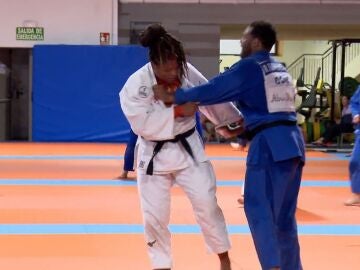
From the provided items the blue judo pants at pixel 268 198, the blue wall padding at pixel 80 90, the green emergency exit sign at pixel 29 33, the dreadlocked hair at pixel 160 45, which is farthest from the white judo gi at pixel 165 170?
the green emergency exit sign at pixel 29 33

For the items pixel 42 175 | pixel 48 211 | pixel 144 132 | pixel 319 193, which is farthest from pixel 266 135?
pixel 42 175

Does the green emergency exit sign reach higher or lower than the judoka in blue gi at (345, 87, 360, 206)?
higher

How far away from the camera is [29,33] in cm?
1590

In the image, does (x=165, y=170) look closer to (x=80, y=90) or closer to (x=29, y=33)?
(x=80, y=90)

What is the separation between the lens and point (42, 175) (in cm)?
933

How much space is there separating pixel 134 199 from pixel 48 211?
46.3 inches

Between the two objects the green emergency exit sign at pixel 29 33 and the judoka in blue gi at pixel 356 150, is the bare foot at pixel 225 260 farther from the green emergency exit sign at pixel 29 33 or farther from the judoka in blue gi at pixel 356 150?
the green emergency exit sign at pixel 29 33

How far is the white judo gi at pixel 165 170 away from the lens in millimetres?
3680

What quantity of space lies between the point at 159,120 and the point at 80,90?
12.1 metres

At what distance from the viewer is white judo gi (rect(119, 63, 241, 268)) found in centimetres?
368

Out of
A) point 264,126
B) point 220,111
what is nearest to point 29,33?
point 220,111

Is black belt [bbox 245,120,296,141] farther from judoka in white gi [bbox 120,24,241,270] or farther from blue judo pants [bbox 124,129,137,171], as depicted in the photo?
blue judo pants [bbox 124,129,137,171]

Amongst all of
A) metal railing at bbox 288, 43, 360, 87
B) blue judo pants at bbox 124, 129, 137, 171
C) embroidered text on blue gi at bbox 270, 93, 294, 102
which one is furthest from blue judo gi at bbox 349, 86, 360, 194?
metal railing at bbox 288, 43, 360, 87

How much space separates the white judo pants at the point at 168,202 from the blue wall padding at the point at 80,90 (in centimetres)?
1151
